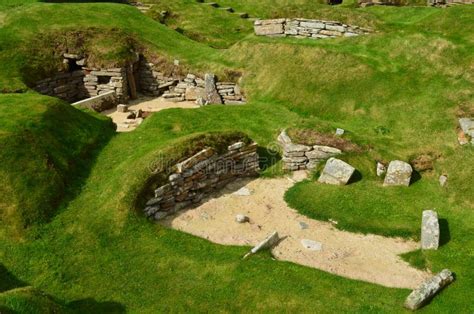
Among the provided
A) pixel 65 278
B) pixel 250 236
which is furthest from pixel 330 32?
pixel 65 278

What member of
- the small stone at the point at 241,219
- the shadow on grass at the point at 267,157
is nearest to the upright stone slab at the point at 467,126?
the shadow on grass at the point at 267,157

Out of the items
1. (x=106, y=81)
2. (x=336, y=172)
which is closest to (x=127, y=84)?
(x=106, y=81)

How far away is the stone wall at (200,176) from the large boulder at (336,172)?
11.0 ft

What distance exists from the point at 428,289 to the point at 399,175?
7.17 metres

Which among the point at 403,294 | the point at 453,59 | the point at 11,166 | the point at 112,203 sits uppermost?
the point at 453,59

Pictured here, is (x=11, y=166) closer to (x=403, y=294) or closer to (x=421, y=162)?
(x=403, y=294)

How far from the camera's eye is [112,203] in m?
17.7

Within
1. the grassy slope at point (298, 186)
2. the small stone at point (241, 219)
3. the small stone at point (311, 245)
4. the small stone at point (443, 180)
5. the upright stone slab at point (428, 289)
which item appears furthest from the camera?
the small stone at point (443, 180)

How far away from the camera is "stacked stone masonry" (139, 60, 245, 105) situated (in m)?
30.6

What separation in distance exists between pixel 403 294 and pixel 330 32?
821 inches

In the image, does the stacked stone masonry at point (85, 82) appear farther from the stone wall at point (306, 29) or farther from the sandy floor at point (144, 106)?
the stone wall at point (306, 29)

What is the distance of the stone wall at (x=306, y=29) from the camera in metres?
30.6

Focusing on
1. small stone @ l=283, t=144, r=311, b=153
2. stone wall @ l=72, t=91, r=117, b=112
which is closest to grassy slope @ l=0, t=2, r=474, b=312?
small stone @ l=283, t=144, r=311, b=153

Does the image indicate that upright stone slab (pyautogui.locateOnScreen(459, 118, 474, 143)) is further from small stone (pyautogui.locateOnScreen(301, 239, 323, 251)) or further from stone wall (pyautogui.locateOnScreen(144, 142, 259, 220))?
stone wall (pyautogui.locateOnScreen(144, 142, 259, 220))
